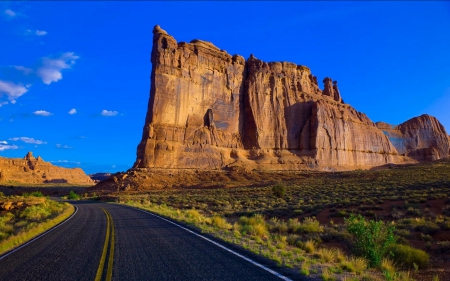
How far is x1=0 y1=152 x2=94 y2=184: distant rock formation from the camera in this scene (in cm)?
10031

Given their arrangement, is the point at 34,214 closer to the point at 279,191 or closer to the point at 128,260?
→ the point at 128,260

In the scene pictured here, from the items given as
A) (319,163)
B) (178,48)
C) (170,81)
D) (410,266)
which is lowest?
(410,266)

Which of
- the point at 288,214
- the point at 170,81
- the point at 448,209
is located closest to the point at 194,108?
the point at 170,81

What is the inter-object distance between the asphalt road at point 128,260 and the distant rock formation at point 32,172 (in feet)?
333

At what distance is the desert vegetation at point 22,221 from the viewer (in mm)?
11258

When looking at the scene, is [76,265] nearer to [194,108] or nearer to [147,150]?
[147,150]

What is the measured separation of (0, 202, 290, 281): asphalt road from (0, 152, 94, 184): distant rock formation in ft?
333

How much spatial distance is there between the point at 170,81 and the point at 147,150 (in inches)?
660

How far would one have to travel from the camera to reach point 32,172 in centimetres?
10750

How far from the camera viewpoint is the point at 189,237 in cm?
1038

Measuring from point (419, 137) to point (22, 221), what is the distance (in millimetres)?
128818

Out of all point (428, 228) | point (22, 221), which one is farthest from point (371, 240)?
point (22, 221)

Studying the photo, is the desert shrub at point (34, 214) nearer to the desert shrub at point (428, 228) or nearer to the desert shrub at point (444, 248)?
the desert shrub at point (428, 228)

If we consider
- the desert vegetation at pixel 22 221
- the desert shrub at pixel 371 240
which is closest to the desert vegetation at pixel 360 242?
the desert shrub at pixel 371 240
